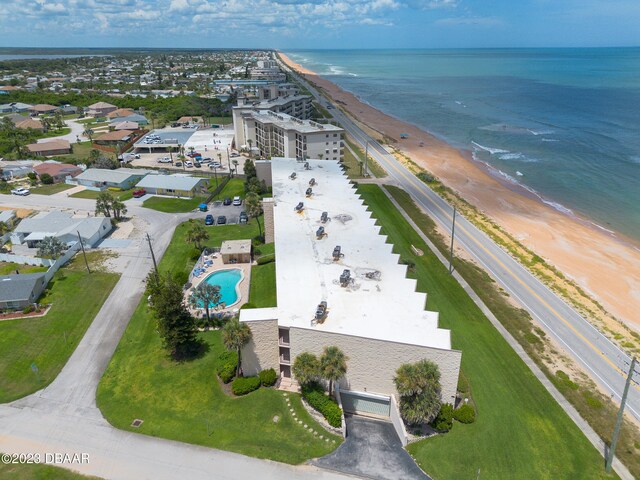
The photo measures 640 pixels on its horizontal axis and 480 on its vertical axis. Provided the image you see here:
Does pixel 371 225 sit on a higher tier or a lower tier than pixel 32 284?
higher

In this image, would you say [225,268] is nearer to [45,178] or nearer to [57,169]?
[45,178]

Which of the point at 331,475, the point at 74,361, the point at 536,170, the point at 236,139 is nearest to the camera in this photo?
the point at 331,475

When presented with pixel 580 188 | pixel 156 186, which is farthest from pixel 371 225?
pixel 580 188

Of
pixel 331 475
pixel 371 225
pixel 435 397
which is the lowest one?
pixel 331 475

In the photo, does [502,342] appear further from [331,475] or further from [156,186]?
[156,186]

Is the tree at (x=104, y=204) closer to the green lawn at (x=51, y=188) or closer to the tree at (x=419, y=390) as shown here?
the green lawn at (x=51, y=188)

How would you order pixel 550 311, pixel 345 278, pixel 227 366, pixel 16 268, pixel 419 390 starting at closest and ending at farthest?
pixel 419 390
pixel 227 366
pixel 345 278
pixel 550 311
pixel 16 268

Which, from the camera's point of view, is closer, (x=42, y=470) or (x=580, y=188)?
(x=42, y=470)

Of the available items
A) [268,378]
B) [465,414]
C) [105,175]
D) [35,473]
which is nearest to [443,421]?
[465,414]
